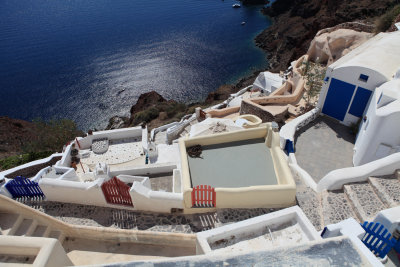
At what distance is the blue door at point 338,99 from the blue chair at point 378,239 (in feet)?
31.4

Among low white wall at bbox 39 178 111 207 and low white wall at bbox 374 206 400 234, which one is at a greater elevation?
low white wall at bbox 374 206 400 234

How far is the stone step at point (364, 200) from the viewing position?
901 centimetres

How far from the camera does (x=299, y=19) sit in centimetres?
6462

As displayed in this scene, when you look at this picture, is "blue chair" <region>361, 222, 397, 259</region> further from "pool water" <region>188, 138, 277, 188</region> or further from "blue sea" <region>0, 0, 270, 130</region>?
"blue sea" <region>0, 0, 270, 130</region>

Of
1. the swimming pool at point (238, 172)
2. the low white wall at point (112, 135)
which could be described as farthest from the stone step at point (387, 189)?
the low white wall at point (112, 135)

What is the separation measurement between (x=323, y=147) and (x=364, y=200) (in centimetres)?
543

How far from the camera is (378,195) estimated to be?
948cm

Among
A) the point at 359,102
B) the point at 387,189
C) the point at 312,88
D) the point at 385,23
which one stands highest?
the point at 385,23

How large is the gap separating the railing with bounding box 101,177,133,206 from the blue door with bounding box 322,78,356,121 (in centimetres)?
1283

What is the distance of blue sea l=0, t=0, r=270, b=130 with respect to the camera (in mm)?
48306

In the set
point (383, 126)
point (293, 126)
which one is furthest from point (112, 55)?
point (383, 126)

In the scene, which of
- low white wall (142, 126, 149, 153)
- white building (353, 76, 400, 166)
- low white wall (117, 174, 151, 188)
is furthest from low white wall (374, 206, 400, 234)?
low white wall (142, 126, 149, 153)

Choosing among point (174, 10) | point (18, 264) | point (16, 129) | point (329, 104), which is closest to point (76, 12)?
point (174, 10)

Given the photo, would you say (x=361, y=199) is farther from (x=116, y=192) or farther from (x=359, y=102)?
(x=116, y=192)
